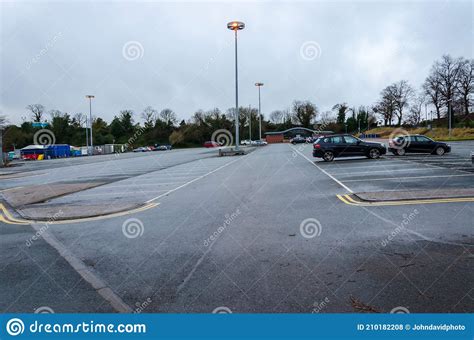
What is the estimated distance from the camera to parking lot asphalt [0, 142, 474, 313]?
148 inches

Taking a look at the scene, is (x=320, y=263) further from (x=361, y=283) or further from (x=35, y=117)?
(x=35, y=117)

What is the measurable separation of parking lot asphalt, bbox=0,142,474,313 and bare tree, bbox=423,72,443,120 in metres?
81.6

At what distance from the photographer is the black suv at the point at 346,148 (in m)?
21.6

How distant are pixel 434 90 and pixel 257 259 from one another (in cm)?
8879

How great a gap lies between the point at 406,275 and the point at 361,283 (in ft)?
2.10

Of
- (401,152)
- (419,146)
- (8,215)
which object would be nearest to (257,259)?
(8,215)

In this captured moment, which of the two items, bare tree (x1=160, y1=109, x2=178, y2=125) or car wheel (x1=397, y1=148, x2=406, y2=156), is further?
bare tree (x1=160, y1=109, x2=178, y2=125)

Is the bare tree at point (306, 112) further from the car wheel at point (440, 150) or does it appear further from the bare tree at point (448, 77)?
the car wheel at point (440, 150)

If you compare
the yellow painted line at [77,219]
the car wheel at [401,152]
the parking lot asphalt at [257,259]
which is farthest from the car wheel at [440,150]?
the yellow painted line at [77,219]

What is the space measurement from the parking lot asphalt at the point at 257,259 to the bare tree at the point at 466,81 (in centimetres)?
8064

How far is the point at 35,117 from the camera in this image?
305 ft

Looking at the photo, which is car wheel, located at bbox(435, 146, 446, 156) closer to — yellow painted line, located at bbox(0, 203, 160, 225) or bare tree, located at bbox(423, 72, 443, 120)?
yellow painted line, located at bbox(0, 203, 160, 225)

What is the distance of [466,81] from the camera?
7306 centimetres

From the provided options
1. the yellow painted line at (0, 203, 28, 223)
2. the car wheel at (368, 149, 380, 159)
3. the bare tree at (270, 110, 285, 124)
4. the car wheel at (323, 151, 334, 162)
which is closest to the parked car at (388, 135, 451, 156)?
the car wheel at (368, 149, 380, 159)
